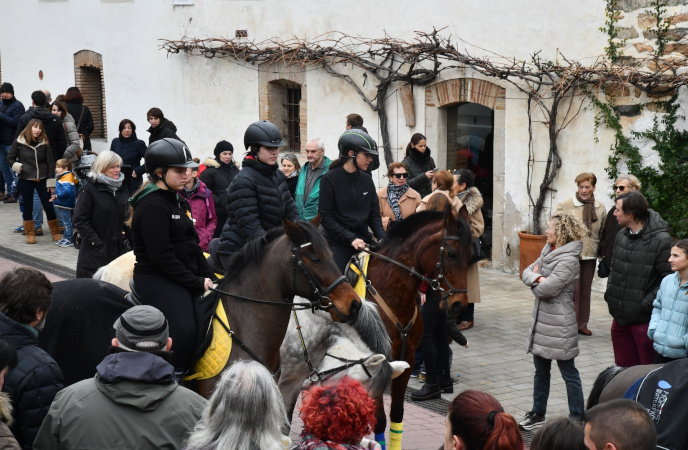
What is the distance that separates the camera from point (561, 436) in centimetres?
370

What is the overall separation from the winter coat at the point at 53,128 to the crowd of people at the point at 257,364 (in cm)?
206

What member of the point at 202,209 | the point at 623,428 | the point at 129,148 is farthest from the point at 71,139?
the point at 623,428

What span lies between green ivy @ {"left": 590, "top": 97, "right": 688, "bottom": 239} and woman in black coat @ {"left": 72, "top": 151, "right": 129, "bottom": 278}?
6798mm

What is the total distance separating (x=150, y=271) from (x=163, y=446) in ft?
7.11

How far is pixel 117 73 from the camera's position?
67.7 feet

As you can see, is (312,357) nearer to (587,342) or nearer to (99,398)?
(99,398)

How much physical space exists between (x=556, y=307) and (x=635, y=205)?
1.10 metres

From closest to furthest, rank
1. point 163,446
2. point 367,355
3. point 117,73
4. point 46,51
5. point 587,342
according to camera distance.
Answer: point 163,446
point 367,355
point 587,342
point 117,73
point 46,51

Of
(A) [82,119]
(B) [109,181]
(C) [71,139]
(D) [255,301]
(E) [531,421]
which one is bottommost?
(E) [531,421]

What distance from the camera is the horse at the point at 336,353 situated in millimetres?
6066

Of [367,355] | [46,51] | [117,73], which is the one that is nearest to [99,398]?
[367,355]

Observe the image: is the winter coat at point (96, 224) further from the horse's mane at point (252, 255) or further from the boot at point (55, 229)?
the boot at point (55, 229)

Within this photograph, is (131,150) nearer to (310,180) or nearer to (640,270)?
(310,180)

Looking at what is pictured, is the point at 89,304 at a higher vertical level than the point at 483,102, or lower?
lower
